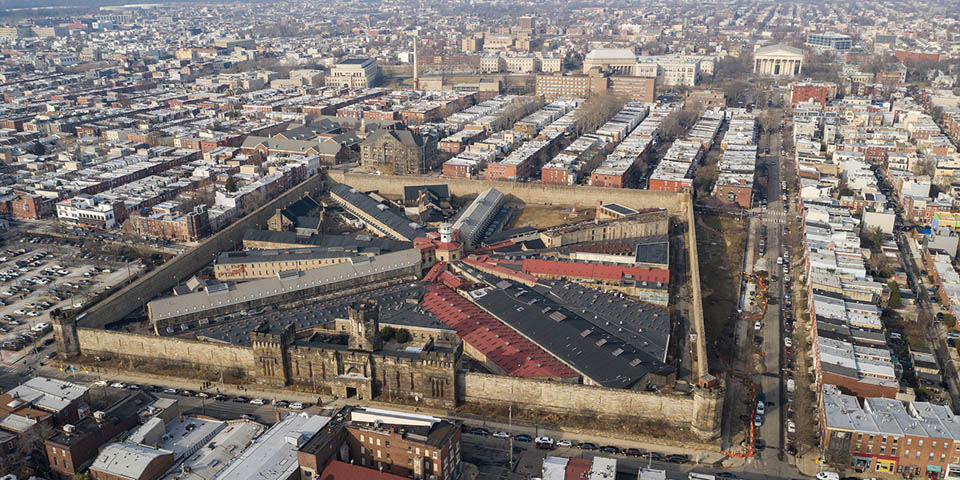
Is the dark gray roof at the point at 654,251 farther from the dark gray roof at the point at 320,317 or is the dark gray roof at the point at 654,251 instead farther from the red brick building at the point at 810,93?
the red brick building at the point at 810,93

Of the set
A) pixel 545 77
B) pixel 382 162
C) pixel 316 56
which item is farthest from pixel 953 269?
pixel 316 56

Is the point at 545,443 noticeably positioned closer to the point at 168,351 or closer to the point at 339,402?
the point at 339,402

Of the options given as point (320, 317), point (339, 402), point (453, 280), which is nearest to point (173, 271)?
point (320, 317)

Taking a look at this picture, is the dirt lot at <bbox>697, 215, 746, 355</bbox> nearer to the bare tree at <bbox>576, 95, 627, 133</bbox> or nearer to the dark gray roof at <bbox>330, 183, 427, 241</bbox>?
the dark gray roof at <bbox>330, 183, 427, 241</bbox>

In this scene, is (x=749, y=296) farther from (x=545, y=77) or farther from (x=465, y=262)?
(x=545, y=77)

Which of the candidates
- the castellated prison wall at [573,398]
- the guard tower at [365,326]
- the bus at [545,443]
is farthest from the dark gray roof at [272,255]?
the bus at [545,443]

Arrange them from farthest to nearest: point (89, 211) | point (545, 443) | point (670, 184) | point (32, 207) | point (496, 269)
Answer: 1. point (670, 184)
2. point (32, 207)
3. point (89, 211)
4. point (496, 269)
5. point (545, 443)
